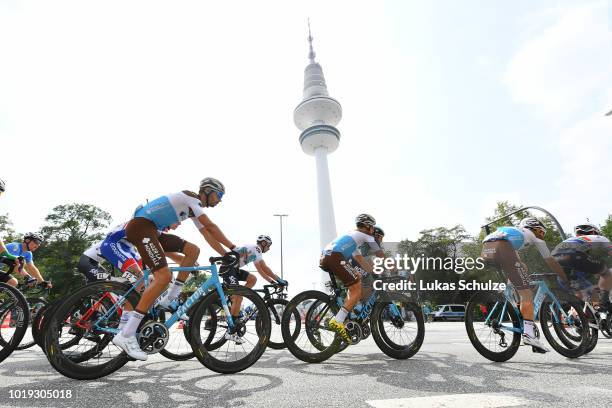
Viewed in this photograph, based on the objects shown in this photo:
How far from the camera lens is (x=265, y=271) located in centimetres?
672

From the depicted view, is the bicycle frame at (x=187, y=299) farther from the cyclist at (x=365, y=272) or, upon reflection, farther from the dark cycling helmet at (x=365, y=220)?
the dark cycling helmet at (x=365, y=220)

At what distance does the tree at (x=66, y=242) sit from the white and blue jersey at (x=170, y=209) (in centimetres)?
4659

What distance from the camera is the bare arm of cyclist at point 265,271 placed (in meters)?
Result: 6.63

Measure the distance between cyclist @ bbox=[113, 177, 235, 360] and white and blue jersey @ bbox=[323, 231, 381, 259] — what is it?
179 centimetres

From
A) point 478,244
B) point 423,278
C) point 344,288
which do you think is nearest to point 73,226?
point 423,278

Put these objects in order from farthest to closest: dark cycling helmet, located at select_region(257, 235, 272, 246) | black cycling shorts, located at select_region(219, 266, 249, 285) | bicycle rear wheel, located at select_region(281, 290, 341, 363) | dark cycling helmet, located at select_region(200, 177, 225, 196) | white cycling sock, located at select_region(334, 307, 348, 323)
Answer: dark cycling helmet, located at select_region(257, 235, 272, 246) → bicycle rear wheel, located at select_region(281, 290, 341, 363) → white cycling sock, located at select_region(334, 307, 348, 323) → dark cycling helmet, located at select_region(200, 177, 225, 196) → black cycling shorts, located at select_region(219, 266, 249, 285)

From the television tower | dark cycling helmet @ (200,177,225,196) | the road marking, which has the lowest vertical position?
the road marking

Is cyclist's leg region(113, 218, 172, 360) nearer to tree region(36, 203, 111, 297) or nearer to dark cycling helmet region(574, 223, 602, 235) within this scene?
dark cycling helmet region(574, 223, 602, 235)

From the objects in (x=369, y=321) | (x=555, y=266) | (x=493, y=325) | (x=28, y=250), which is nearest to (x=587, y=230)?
(x=555, y=266)

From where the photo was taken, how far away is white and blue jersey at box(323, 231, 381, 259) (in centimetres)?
535

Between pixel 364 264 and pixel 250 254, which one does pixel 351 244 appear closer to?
pixel 364 264

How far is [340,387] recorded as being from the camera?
3.21m

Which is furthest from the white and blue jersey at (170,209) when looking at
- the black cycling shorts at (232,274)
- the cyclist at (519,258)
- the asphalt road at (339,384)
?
the cyclist at (519,258)

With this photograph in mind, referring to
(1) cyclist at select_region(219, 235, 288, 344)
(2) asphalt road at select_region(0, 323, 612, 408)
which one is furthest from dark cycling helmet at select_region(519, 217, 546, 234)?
(1) cyclist at select_region(219, 235, 288, 344)
